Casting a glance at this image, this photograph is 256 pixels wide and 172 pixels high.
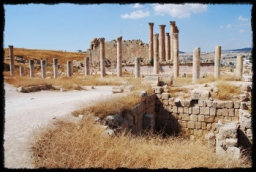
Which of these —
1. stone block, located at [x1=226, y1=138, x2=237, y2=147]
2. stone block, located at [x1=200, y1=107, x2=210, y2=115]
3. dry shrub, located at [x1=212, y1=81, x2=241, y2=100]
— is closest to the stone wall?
stone block, located at [x1=200, y1=107, x2=210, y2=115]

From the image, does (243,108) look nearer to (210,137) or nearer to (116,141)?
(210,137)

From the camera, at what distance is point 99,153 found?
406 centimetres

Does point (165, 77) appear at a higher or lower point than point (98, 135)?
higher

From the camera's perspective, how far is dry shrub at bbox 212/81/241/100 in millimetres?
10133

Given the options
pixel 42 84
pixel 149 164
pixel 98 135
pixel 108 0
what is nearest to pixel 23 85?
pixel 42 84

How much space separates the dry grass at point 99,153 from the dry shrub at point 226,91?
566 centimetres

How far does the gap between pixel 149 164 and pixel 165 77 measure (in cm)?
903

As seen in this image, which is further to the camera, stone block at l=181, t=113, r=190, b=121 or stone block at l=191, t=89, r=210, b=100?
stone block at l=181, t=113, r=190, b=121

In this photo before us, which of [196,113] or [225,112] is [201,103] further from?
[225,112]

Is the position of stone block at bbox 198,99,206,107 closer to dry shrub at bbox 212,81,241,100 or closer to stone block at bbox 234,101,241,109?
dry shrub at bbox 212,81,241,100

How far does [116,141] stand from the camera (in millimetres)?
4852

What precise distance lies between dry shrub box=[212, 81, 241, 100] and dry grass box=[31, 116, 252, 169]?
5.66m

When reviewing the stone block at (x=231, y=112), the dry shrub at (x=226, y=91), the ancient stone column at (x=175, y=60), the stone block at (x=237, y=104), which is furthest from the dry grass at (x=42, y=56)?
the stone block at (x=237, y=104)

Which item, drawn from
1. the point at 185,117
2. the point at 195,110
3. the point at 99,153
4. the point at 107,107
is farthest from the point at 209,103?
the point at 99,153
